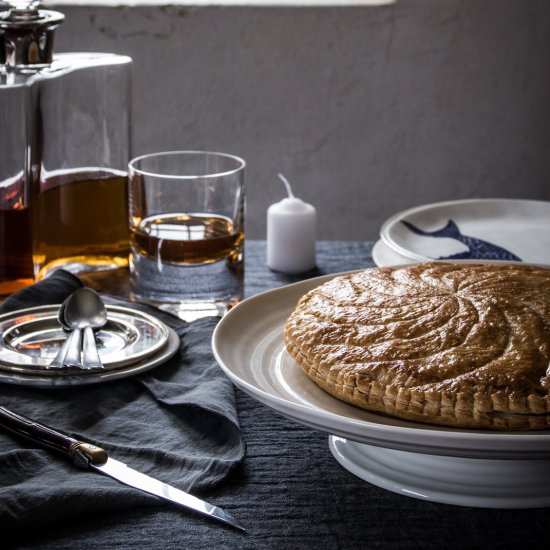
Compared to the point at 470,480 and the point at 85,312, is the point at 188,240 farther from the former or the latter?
the point at 470,480

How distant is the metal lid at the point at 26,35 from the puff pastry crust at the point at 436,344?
58cm

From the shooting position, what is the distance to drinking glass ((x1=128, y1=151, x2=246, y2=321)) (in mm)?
1234

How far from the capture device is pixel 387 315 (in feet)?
2.80

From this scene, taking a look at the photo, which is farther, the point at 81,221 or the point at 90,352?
the point at 81,221

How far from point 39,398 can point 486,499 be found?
1.64ft

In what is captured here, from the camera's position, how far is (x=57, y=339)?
43.1 inches

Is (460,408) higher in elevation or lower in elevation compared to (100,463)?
higher

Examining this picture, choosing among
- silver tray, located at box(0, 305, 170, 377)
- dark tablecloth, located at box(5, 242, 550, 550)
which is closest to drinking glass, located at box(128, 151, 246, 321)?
silver tray, located at box(0, 305, 170, 377)

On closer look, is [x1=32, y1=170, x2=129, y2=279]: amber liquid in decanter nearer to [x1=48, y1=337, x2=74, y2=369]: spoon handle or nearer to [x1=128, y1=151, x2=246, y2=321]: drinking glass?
[x1=128, y1=151, x2=246, y2=321]: drinking glass

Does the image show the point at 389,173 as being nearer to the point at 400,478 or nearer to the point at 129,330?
the point at 129,330

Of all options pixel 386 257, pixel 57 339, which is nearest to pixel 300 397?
pixel 57 339

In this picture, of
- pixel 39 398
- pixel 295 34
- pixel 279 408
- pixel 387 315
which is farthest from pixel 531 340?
pixel 295 34

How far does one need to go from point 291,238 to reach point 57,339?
0.48m

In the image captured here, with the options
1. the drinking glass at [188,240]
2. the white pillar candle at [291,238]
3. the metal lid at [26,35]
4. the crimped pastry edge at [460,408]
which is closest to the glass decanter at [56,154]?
the metal lid at [26,35]
